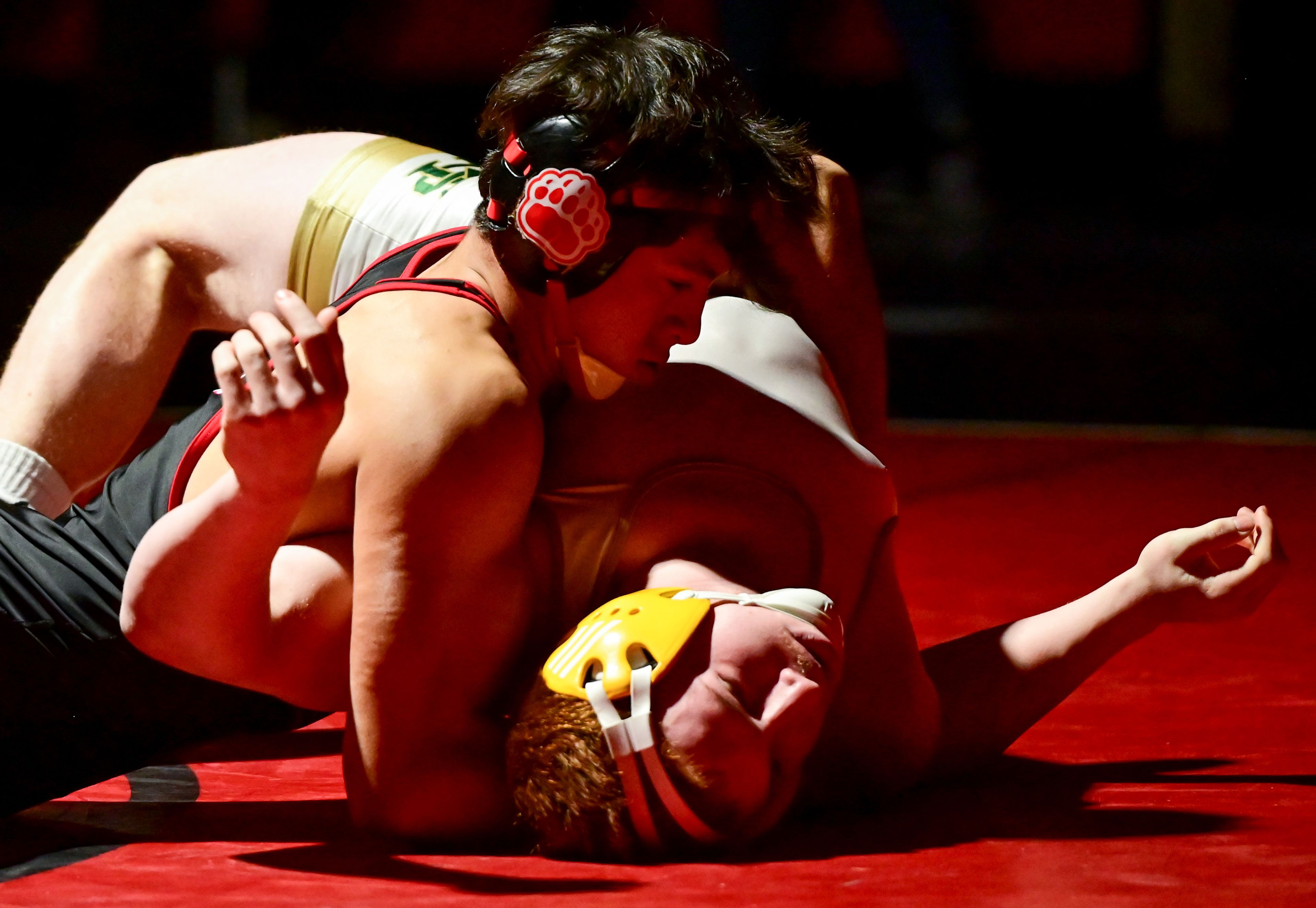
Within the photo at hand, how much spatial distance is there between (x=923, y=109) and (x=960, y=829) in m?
6.12

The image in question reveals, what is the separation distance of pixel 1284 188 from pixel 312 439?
727cm

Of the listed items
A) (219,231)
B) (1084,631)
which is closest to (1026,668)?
(1084,631)

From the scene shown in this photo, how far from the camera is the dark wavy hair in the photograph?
2029 millimetres

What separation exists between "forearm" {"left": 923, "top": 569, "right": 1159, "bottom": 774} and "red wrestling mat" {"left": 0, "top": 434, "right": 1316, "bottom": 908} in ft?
0.16

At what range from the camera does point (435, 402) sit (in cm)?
184

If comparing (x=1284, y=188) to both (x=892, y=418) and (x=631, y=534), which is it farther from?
(x=631, y=534)

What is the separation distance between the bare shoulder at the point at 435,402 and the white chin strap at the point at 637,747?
0.77ft

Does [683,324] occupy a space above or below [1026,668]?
above

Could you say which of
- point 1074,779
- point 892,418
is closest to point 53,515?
point 1074,779

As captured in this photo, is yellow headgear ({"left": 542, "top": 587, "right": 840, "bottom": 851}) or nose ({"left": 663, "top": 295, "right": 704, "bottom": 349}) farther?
nose ({"left": 663, "top": 295, "right": 704, "bottom": 349})

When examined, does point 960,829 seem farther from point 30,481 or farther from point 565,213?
point 30,481

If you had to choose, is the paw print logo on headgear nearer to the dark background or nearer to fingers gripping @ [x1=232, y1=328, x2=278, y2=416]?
fingers gripping @ [x1=232, y1=328, x2=278, y2=416]

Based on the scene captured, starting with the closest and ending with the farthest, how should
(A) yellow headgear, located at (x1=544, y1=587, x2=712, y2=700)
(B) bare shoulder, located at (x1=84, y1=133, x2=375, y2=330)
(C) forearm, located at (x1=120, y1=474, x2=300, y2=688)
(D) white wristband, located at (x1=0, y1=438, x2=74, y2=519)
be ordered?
(C) forearm, located at (x1=120, y1=474, x2=300, y2=688)
(A) yellow headgear, located at (x1=544, y1=587, x2=712, y2=700)
(D) white wristband, located at (x1=0, y1=438, x2=74, y2=519)
(B) bare shoulder, located at (x1=84, y1=133, x2=375, y2=330)

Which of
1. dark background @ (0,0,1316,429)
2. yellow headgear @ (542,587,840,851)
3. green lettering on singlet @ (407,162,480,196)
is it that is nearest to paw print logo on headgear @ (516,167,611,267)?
yellow headgear @ (542,587,840,851)
